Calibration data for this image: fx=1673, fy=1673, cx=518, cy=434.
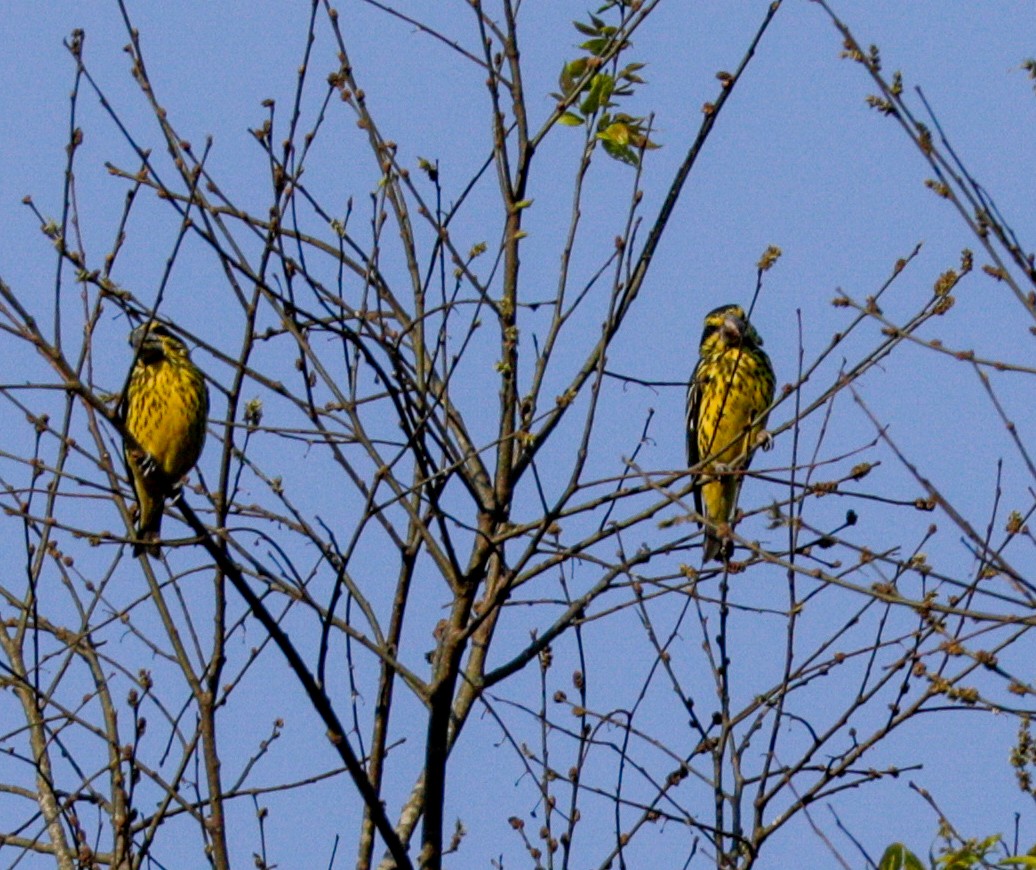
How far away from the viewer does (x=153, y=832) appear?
4832 mm

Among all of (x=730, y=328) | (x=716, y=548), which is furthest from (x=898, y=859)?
(x=730, y=328)

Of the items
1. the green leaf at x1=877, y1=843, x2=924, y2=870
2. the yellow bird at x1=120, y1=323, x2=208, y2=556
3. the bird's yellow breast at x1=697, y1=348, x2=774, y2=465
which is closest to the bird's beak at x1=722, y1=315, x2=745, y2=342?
the bird's yellow breast at x1=697, y1=348, x2=774, y2=465

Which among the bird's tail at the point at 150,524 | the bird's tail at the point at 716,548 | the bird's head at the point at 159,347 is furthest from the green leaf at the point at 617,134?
the bird's head at the point at 159,347

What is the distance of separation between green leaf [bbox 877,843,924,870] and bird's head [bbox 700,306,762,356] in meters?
4.02

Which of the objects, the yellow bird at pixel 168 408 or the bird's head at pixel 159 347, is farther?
the yellow bird at pixel 168 408

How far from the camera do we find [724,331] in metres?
8.35

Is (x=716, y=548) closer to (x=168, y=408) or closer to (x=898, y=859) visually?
(x=898, y=859)

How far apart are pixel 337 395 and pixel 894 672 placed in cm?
182

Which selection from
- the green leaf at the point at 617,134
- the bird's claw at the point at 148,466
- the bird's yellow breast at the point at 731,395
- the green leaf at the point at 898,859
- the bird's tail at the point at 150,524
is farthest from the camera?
the bird's yellow breast at the point at 731,395

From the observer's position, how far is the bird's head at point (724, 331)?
8.27 meters

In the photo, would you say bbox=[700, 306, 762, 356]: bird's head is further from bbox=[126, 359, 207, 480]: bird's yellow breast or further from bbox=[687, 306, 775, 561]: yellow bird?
bbox=[126, 359, 207, 480]: bird's yellow breast

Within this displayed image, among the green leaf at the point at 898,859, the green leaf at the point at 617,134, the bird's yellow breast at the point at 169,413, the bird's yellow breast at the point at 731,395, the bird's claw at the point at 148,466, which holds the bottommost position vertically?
the green leaf at the point at 898,859

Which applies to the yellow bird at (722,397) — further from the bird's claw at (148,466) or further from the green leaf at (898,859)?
the green leaf at (898,859)

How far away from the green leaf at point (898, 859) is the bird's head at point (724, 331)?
402cm
